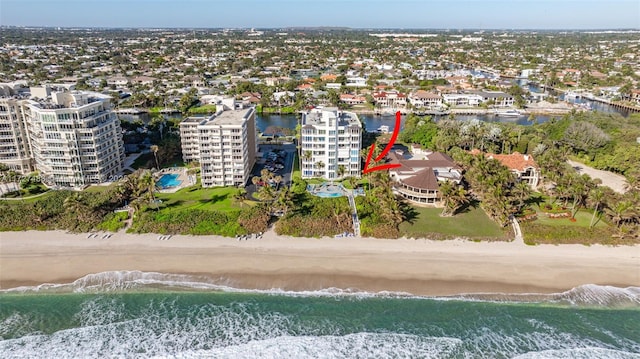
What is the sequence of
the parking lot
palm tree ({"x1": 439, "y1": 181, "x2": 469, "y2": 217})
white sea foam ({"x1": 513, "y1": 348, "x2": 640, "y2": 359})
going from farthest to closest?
the parking lot < palm tree ({"x1": 439, "y1": 181, "x2": 469, "y2": 217}) < white sea foam ({"x1": 513, "y1": 348, "x2": 640, "y2": 359})

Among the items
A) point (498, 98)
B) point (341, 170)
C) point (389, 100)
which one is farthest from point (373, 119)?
point (341, 170)

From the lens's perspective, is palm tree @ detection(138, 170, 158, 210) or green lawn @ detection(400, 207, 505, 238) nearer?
green lawn @ detection(400, 207, 505, 238)

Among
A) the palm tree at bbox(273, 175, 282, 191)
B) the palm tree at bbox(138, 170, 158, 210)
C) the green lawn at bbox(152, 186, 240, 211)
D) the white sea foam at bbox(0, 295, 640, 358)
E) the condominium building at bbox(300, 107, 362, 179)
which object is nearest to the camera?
the white sea foam at bbox(0, 295, 640, 358)

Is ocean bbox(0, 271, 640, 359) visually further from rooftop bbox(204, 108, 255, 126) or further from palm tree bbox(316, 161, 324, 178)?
palm tree bbox(316, 161, 324, 178)

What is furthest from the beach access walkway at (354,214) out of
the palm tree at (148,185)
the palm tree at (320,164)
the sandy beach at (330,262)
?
the palm tree at (148,185)

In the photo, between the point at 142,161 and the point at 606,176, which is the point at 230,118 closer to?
the point at 142,161

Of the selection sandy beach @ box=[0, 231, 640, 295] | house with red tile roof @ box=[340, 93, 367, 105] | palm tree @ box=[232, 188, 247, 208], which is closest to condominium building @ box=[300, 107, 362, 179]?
palm tree @ box=[232, 188, 247, 208]

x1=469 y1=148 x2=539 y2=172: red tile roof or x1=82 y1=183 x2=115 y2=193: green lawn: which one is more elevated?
x1=469 y1=148 x2=539 y2=172: red tile roof
